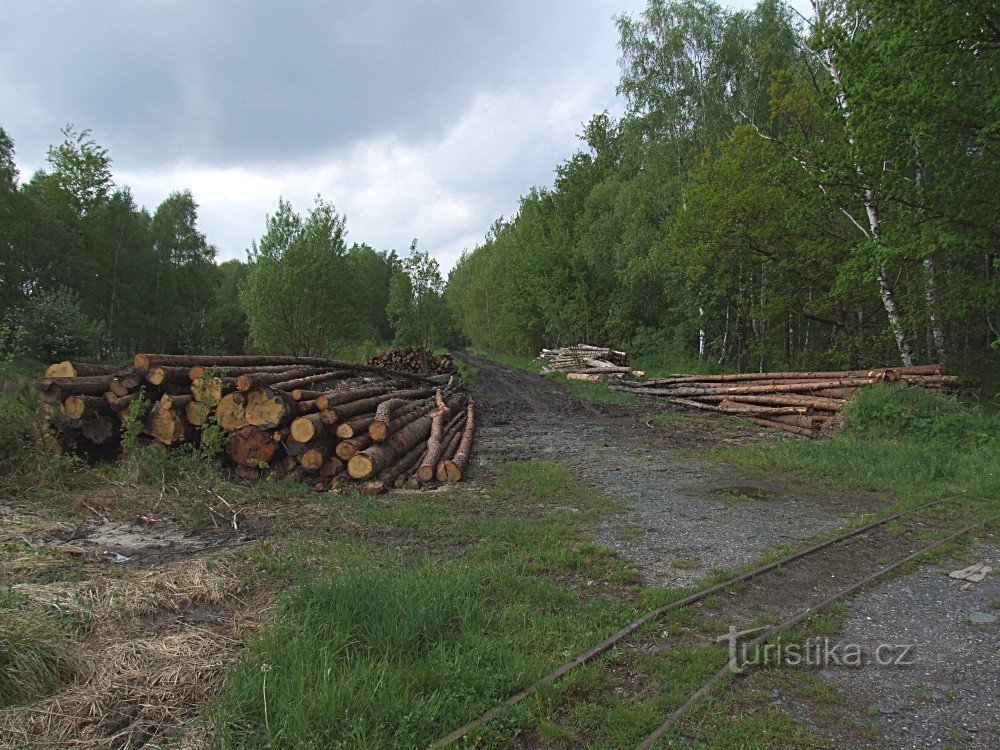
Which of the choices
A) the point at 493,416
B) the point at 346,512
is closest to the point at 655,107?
the point at 493,416

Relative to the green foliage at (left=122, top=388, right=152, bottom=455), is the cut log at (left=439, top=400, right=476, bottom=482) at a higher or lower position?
lower

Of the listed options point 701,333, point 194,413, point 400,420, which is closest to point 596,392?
point 701,333

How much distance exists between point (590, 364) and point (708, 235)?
839 cm

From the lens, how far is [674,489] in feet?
25.4

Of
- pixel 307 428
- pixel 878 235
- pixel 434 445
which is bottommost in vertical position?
pixel 434 445

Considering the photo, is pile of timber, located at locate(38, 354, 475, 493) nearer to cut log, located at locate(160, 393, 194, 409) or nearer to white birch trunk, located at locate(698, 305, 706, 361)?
cut log, located at locate(160, 393, 194, 409)

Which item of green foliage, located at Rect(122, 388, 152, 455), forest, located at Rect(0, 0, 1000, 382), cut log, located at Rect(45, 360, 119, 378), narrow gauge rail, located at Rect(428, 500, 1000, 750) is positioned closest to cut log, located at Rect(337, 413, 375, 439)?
green foliage, located at Rect(122, 388, 152, 455)

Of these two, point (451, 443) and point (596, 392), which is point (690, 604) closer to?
point (451, 443)

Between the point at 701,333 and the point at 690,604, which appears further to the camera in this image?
the point at 701,333

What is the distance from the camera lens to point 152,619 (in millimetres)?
3766

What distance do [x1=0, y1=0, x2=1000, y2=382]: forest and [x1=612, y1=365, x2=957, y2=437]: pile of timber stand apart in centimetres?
124

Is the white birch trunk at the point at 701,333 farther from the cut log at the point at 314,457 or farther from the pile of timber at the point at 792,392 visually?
the cut log at the point at 314,457

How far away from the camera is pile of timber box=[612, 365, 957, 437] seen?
11680 millimetres

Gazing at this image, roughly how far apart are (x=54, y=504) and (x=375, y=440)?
3.84 m
